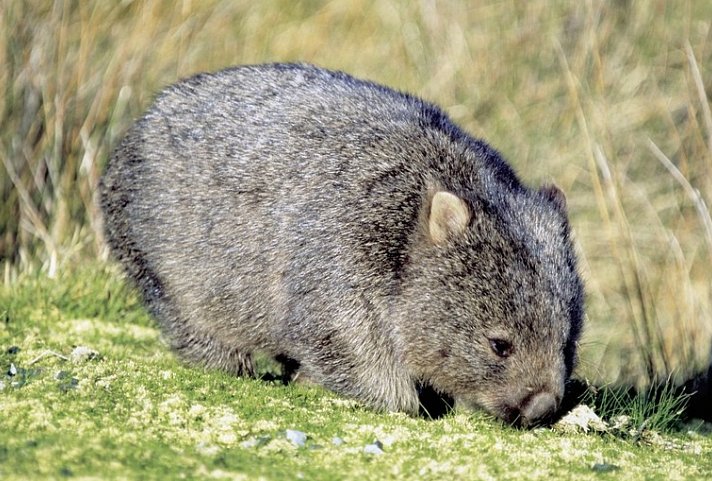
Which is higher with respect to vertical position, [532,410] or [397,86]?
[397,86]

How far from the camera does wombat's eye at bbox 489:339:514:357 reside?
5102 mm

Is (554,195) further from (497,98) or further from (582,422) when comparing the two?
(497,98)

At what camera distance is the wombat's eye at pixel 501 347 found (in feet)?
16.7

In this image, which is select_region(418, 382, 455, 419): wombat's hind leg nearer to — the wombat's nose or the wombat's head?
the wombat's head

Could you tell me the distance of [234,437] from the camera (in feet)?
14.7

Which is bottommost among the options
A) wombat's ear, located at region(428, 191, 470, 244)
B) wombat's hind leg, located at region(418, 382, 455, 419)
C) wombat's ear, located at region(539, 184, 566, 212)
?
wombat's hind leg, located at region(418, 382, 455, 419)

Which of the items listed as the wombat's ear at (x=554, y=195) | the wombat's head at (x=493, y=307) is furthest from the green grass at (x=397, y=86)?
the wombat's ear at (x=554, y=195)

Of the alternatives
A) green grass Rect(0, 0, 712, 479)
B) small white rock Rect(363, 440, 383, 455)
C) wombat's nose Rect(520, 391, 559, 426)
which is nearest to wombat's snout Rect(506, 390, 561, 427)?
wombat's nose Rect(520, 391, 559, 426)

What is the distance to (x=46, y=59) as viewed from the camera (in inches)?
303

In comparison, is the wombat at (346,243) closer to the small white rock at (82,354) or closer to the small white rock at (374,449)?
the small white rock at (82,354)

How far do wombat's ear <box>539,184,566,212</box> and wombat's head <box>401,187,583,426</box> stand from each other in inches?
13.1

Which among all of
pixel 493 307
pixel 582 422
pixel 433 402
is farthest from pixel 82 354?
pixel 582 422

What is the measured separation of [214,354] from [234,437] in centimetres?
163

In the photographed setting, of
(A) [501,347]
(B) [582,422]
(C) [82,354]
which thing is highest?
(A) [501,347]
